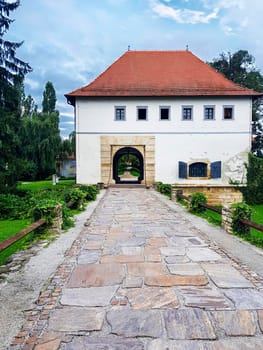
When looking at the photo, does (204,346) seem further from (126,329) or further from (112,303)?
(112,303)

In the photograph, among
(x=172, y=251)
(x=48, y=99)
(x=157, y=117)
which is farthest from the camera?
(x=48, y=99)

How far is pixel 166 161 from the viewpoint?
68.3ft

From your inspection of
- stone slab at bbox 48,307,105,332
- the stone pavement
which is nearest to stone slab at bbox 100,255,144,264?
the stone pavement

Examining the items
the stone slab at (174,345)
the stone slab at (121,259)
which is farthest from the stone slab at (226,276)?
the stone slab at (174,345)

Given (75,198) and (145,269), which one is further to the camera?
(75,198)

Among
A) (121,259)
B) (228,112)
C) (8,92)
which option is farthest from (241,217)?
(228,112)

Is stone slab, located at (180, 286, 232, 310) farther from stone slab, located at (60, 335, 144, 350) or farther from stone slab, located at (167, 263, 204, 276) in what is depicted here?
stone slab, located at (60, 335, 144, 350)

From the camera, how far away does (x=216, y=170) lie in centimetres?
2059

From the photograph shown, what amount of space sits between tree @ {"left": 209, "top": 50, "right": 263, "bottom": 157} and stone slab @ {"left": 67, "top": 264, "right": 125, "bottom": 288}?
2928 centimetres

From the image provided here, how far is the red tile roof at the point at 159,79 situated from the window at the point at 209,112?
3.21ft

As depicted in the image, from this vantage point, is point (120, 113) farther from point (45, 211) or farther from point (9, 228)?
point (45, 211)

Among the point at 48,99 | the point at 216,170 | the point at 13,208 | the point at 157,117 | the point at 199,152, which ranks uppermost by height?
the point at 48,99

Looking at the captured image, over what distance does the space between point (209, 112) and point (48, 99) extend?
81.9 feet

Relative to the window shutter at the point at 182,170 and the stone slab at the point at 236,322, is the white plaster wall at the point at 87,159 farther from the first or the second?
the stone slab at the point at 236,322
